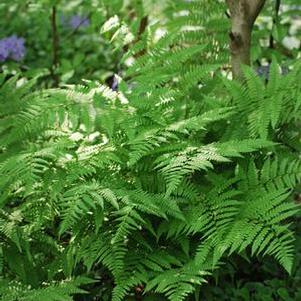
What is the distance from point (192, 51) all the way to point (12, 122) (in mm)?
983

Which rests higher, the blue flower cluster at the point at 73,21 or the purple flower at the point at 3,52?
the blue flower cluster at the point at 73,21

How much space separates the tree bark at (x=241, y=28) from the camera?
324cm

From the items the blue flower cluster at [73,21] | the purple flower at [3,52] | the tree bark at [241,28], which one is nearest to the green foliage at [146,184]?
the tree bark at [241,28]

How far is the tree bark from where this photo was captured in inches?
128

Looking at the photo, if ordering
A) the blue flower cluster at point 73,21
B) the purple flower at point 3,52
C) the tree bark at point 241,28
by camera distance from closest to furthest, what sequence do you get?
the tree bark at point 241,28 < the purple flower at point 3,52 < the blue flower cluster at point 73,21

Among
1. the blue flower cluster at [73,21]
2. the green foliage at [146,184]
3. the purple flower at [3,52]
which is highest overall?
the blue flower cluster at [73,21]

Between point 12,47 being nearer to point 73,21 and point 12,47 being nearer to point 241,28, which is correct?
point 73,21

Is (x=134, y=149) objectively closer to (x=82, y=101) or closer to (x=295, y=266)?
(x=82, y=101)

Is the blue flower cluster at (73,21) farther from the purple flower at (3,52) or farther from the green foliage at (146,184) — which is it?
the green foliage at (146,184)

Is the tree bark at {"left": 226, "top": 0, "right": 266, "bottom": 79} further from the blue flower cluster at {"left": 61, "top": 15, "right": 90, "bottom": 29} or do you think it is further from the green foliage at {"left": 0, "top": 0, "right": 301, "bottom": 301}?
the blue flower cluster at {"left": 61, "top": 15, "right": 90, "bottom": 29}

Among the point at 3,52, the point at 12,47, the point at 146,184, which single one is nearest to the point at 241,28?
the point at 146,184

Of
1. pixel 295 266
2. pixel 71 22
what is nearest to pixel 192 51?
pixel 295 266

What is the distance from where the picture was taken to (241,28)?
10.8ft

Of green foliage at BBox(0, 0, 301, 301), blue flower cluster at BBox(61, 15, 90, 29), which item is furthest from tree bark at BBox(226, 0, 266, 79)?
blue flower cluster at BBox(61, 15, 90, 29)
